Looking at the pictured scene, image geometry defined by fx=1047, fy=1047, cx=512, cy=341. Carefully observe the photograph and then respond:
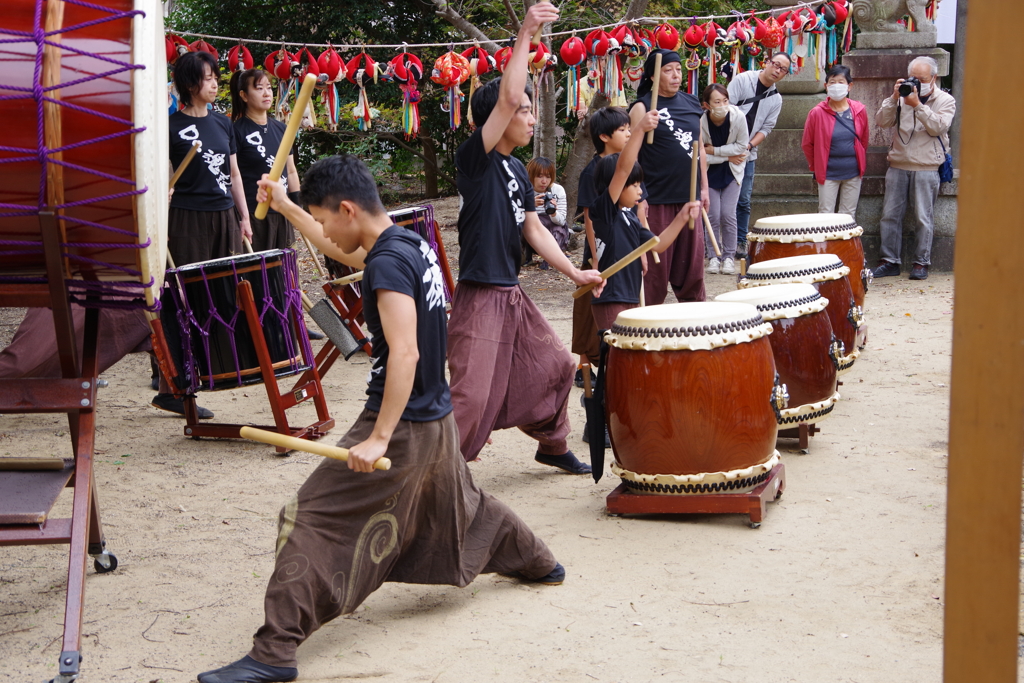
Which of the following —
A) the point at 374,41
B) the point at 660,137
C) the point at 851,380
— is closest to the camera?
the point at 851,380

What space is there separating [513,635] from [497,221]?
1.47 m

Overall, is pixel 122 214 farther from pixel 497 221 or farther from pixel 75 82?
pixel 497 221

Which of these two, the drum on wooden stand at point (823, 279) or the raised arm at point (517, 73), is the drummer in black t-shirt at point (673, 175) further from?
the raised arm at point (517, 73)

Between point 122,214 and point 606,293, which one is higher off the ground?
point 122,214

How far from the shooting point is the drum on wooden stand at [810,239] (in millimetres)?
5375

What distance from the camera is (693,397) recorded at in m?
3.46

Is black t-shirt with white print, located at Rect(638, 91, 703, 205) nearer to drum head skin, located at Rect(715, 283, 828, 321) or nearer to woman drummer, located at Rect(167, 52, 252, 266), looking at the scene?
drum head skin, located at Rect(715, 283, 828, 321)

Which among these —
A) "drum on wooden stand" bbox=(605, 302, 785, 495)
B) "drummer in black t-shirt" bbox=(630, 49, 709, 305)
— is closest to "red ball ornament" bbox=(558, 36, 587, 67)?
"drummer in black t-shirt" bbox=(630, 49, 709, 305)

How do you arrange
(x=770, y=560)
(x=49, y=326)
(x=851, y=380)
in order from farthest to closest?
(x=851, y=380), (x=49, y=326), (x=770, y=560)

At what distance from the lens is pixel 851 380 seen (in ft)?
18.1

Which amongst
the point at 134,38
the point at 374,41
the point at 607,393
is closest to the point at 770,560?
the point at 607,393

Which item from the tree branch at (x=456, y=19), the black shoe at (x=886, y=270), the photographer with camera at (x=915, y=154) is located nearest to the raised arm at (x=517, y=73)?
the photographer with camera at (x=915, y=154)

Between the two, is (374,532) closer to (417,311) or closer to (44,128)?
(417,311)

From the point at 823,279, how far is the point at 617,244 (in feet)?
3.13
